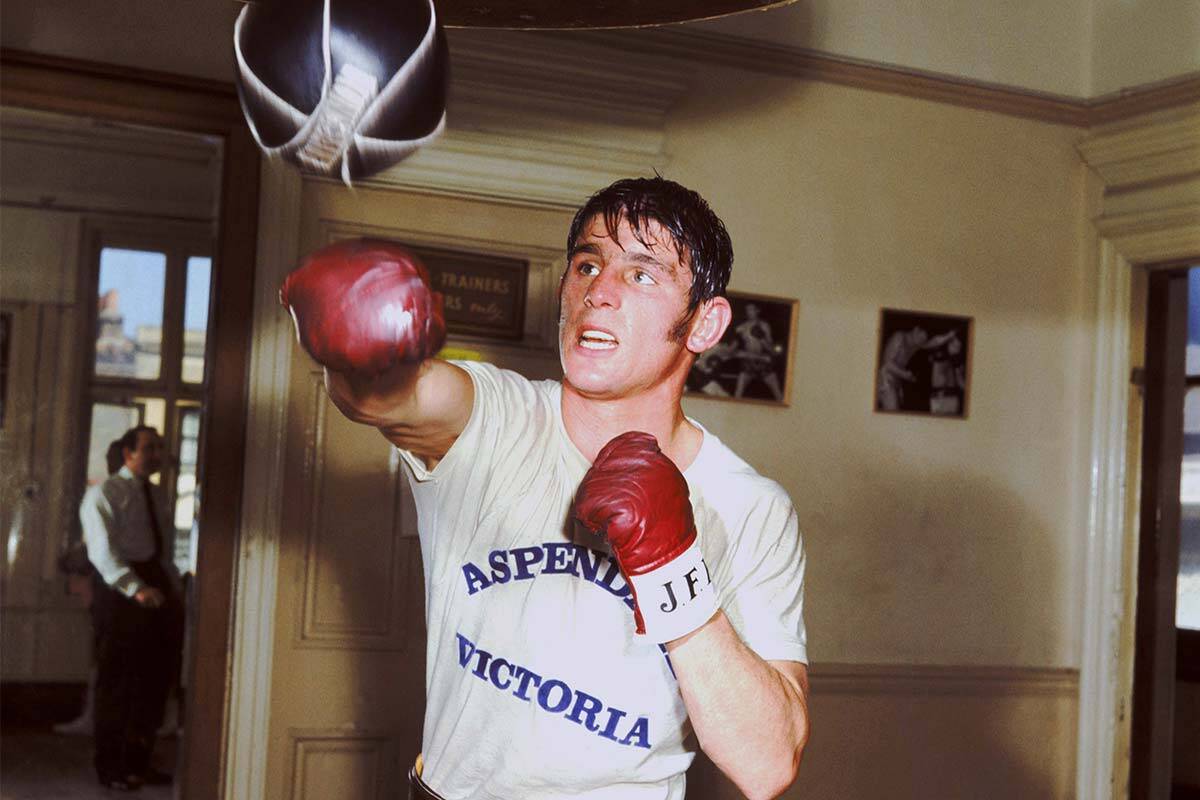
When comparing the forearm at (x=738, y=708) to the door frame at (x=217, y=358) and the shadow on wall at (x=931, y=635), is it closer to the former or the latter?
the door frame at (x=217, y=358)

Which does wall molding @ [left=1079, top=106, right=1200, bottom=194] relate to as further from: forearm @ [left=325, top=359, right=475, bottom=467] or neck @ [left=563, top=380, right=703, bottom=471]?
forearm @ [left=325, top=359, right=475, bottom=467]

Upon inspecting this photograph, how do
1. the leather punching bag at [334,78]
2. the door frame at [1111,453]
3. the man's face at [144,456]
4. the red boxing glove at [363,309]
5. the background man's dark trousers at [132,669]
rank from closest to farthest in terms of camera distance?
the red boxing glove at [363,309] → the leather punching bag at [334,78] → the door frame at [1111,453] → the background man's dark trousers at [132,669] → the man's face at [144,456]

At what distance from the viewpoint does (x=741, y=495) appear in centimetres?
206

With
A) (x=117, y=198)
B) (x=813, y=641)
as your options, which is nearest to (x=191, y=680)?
(x=813, y=641)

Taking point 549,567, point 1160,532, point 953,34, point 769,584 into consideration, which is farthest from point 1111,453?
point 549,567

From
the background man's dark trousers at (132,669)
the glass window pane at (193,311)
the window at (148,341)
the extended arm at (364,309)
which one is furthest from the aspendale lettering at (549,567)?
the glass window pane at (193,311)

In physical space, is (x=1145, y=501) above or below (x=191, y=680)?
above

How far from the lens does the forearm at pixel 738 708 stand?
1756 millimetres

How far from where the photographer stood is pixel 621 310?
1921 mm

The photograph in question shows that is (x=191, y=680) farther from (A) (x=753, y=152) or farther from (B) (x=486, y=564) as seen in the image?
(A) (x=753, y=152)

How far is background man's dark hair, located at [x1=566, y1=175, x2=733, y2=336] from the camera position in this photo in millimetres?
1972

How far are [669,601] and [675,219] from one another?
1.86ft

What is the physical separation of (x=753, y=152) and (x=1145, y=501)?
1620mm

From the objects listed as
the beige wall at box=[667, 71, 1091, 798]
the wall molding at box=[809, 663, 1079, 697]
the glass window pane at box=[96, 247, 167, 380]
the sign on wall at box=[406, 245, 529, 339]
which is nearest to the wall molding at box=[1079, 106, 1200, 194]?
the beige wall at box=[667, 71, 1091, 798]
